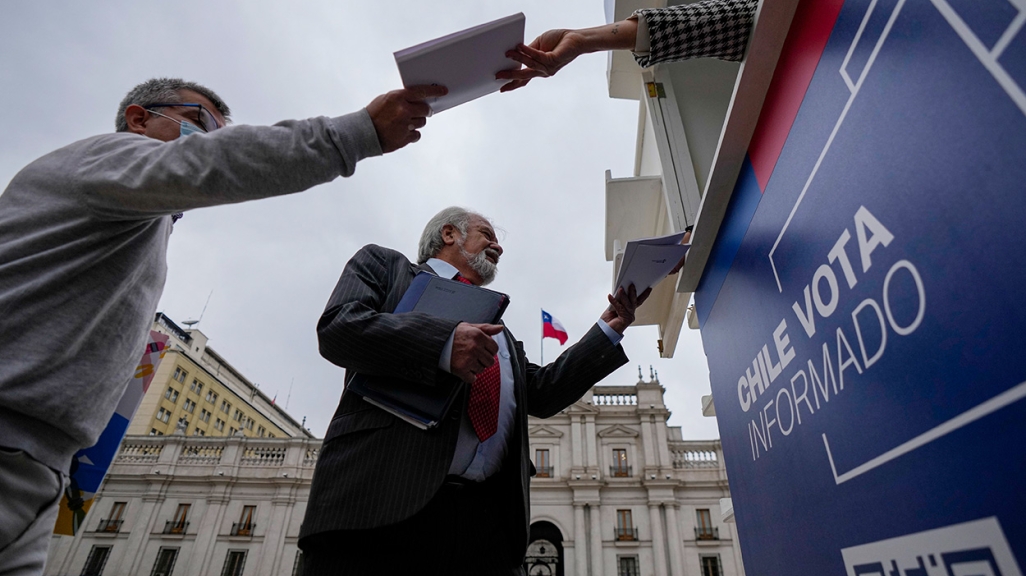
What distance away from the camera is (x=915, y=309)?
1.94ft

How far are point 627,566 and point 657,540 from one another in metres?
1.47

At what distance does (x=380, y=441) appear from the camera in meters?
1.25

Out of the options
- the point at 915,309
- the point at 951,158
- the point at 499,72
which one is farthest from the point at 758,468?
the point at 499,72

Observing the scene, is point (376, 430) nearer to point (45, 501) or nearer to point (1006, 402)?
point (45, 501)

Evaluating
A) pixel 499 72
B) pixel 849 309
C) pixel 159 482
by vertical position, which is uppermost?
pixel 159 482

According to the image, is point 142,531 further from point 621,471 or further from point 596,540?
point 621,471

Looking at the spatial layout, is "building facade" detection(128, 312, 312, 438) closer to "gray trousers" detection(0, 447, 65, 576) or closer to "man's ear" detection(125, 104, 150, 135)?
"man's ear" detection(125, 104, 150, 135)

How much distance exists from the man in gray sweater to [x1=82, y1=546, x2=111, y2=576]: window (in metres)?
26.6

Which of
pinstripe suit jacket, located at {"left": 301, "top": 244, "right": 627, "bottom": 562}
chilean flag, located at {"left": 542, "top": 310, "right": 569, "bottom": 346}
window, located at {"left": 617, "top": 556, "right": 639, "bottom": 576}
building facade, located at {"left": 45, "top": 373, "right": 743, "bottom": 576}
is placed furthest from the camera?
building facade, located at {"left": 45, "top": 373, "right": 743, "bottom": 576}

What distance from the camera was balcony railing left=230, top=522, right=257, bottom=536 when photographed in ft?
65.8

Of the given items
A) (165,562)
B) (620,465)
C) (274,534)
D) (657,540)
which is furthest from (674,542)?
(165,562)

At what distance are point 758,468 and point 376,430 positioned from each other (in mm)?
973

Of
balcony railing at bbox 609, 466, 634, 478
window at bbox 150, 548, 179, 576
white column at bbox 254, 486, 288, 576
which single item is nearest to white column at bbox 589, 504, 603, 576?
balcony railing at bbox 609, 466, 634, 478

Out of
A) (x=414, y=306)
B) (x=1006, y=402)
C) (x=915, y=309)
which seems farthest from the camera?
(x=414, y=306)
